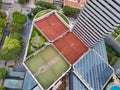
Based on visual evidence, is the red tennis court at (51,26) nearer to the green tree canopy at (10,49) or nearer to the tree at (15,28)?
the tree at (15,28)

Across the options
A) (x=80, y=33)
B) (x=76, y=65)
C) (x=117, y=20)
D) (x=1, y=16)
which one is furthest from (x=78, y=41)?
(x=1, y=16)

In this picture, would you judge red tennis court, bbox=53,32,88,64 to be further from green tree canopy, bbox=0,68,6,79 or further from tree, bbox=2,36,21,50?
green tree canopy, bbox=0,68,6,79

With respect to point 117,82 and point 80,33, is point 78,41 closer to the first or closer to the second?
point 80,33

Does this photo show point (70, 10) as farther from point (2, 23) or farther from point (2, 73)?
point (2, 73)

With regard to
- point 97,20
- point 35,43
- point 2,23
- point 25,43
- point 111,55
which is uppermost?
point 97,20

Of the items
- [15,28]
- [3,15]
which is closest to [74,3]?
[15,28]

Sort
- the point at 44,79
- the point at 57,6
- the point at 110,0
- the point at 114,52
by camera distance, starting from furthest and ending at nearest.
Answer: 1. the point at 57,6
2. the point at 114,52
3. the point at 44,79
4. the point at 110,0

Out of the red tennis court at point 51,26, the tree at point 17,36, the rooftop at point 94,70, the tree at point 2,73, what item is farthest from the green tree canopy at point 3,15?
the rooftop at point 94,70

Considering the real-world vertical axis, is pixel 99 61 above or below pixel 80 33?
below
